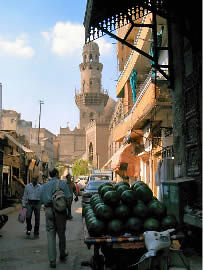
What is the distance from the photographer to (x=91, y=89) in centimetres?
9012

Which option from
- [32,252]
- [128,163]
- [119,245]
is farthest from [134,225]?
[128,163]

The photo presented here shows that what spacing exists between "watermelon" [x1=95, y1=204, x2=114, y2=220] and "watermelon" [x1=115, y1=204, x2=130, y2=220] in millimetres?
90

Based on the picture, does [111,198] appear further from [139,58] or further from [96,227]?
[139,58]

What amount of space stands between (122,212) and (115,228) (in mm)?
278

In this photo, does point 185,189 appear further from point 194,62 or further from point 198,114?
point 194,62

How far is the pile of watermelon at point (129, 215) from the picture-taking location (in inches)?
199

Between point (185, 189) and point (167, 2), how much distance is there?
423 cm

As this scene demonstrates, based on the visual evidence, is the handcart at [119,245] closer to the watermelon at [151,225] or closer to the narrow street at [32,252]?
the watermelon at [151,225]

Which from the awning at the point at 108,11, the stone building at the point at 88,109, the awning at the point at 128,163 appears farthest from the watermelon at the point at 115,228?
the stone building at the point at 88,109

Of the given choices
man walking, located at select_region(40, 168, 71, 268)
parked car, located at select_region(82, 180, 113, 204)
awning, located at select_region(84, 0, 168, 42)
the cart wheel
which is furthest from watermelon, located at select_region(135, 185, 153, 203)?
parked car, located at select_region(82, 180, 113, 204)

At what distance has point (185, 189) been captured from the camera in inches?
234

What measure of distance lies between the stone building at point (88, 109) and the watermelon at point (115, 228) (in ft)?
243

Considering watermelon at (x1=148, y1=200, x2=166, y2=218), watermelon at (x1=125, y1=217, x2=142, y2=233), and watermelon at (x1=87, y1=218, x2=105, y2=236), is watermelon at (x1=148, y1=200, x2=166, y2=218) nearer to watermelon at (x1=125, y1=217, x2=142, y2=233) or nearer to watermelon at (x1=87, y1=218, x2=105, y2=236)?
watermelon at (x1=125, y1=217, x2=142, y2=233)

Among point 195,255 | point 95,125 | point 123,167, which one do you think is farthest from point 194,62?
point 95,125
